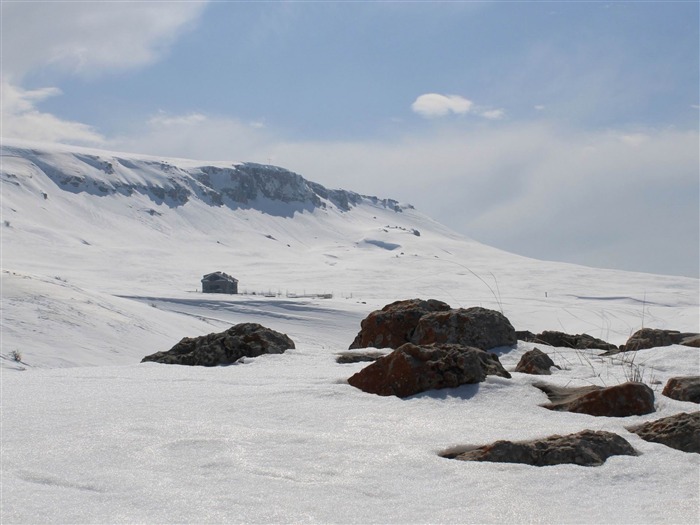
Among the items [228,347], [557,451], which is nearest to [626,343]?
[228,347]

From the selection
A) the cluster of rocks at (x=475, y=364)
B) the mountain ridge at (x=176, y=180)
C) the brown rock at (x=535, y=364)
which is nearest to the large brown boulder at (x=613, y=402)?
the cluster of rocks at (x=475, y=364)

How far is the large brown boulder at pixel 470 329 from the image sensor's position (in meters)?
6.10

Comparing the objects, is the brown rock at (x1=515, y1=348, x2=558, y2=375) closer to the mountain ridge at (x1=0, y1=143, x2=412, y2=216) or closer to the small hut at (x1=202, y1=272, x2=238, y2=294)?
the small hut at (x1=202, y1=272, x2=238, y2=294)

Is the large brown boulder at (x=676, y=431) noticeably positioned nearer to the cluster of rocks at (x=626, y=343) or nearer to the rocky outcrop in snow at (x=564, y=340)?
the cluster of rocks at (x=626, y=343)

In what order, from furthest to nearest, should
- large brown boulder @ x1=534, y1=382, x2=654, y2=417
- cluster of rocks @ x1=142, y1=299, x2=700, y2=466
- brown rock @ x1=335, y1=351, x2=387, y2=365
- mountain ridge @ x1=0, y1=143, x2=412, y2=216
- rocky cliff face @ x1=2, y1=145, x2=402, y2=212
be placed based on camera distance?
mountain ridge @ x1=0, y1=143, x2=412, y2=216
rocky cliff face @ x1=2, y1=145, x2=402, y2=212
brown rock @ x1=335, y1=351, x2=387, y2=365
large brown boulder @ x1=534, y1=382, x2=654, y2=417
cluster of rocks @ x1=142, y1=299, x2=700, y2=466

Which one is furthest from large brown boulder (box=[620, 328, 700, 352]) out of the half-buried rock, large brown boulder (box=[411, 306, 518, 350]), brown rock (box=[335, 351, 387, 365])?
the half-buried rock

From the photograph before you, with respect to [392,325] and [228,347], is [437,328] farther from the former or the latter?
[228,347]

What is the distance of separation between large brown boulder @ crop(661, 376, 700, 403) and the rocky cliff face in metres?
115

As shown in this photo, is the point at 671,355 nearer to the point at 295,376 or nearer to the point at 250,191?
the point at 295,376

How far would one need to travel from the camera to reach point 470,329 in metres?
6.14

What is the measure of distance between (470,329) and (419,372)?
208cm

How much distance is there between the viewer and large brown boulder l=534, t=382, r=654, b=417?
3.75m

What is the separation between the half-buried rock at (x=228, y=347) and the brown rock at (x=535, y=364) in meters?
2.21

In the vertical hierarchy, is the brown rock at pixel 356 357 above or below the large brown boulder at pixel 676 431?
below
